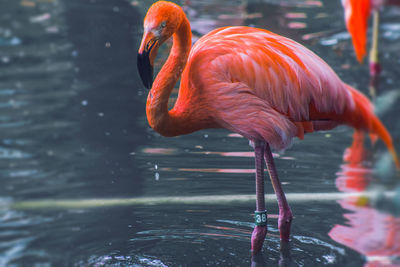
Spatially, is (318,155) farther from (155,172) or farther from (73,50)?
(73,50)

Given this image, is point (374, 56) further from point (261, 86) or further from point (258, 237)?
point (258, 237)

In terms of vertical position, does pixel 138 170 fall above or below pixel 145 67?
below

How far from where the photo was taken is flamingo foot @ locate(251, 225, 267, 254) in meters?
1.65

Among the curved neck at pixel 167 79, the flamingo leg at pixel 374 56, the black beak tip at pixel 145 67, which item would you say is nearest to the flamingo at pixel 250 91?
the curved neck at pixel 167 79

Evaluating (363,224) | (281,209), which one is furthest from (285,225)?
(363,224)

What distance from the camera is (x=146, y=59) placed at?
4.69 feet

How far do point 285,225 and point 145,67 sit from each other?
69cm

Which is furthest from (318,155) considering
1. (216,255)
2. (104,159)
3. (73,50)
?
(73,50)

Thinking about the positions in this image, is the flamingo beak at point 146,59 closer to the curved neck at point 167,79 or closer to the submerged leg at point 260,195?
the curved neck at point 167,79

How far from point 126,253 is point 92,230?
0.25 meters

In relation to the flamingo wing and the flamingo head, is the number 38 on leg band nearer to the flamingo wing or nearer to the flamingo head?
the flamingo wing

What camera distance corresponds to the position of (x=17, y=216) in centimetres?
192

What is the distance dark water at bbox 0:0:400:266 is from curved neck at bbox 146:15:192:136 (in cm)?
37

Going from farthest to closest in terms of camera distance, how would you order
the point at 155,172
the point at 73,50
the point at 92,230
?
the point at 73,50, the point at 155,172, the point at 92,230
